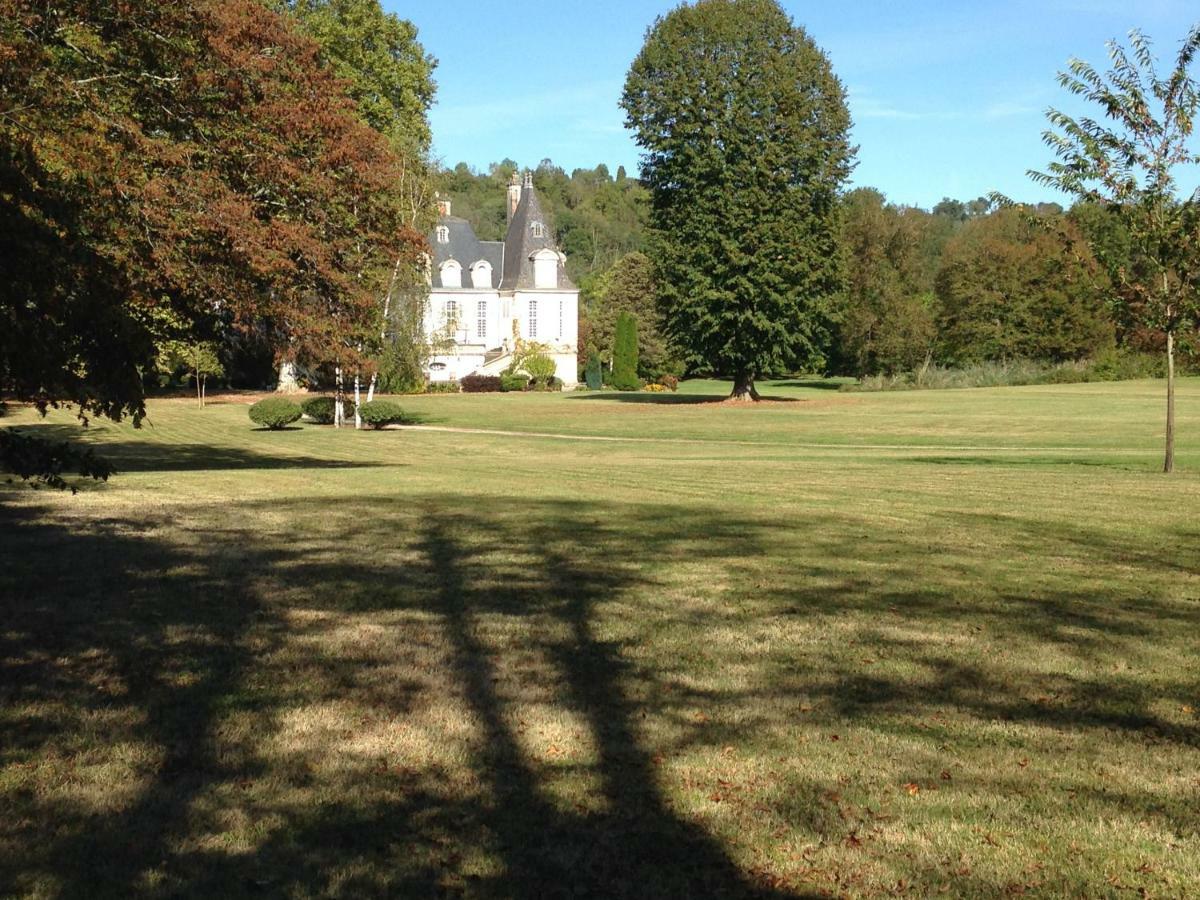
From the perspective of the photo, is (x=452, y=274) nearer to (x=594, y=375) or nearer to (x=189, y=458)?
(x=594, y=375)

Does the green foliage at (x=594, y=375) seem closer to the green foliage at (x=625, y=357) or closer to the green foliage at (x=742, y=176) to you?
the green foliage at (x=625, y=357)

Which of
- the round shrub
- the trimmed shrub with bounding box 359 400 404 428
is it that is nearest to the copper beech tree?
the round shrub

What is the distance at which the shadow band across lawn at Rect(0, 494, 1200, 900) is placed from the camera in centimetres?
434

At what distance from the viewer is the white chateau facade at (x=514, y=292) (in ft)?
289

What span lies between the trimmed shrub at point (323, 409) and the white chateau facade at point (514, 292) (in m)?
41.2

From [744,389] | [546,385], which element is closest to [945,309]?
[546,385]

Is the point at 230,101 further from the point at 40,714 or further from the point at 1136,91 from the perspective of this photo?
the point at 40,714

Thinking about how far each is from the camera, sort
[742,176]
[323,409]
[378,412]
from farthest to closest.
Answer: [742,176]
[323,409]
[378,412]

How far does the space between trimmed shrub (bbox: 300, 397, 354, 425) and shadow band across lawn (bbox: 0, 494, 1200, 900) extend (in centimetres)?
3325

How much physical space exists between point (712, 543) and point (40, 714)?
7.01 meters

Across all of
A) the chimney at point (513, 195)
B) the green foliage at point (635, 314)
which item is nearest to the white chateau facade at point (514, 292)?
the green foliage at point (635, 314)

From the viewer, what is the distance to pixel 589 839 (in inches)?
180

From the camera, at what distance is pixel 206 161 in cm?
2020

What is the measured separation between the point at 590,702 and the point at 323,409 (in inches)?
1561
